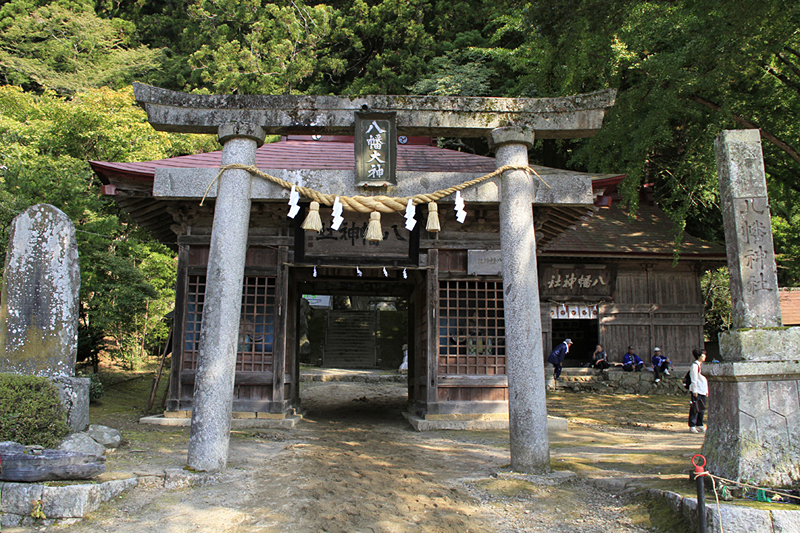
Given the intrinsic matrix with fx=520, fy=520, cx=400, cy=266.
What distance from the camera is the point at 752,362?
174 inches

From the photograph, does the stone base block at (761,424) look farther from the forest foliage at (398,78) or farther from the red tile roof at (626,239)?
the red tile roof at (626,239)

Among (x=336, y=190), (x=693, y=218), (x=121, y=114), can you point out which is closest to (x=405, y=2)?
(x=121, y=114)

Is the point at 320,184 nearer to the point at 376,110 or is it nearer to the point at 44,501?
the point at 376,110

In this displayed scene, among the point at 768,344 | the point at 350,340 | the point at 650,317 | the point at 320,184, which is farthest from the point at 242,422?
the point at 350,340

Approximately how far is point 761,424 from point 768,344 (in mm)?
680

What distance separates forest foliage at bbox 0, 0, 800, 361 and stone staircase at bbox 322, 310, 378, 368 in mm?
7964

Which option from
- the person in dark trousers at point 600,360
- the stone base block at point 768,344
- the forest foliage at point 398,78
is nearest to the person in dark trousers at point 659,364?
the person in dark trousers at point 600,360

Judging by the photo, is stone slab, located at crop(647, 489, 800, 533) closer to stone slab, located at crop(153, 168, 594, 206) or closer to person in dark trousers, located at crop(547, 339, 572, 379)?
stone slab, located at crop(153, 168, 594, 206)

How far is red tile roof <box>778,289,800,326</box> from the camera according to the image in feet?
72.2

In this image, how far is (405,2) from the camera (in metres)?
24.1

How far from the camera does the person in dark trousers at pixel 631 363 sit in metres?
16.2

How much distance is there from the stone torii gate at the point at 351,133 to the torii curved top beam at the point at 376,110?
1cm

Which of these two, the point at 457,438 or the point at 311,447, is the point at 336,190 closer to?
the point at 311,447

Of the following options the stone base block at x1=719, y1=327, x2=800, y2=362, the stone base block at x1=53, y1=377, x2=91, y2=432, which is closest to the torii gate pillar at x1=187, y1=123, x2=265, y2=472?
the stone base block at x1=53, y1=377, x2=91, y2=432
